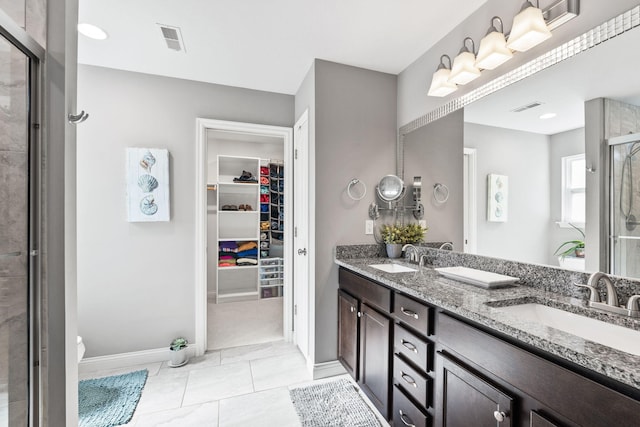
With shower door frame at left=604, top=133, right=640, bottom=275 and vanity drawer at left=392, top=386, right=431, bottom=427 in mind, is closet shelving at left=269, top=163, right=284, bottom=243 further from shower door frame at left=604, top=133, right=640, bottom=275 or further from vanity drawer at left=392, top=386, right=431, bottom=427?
shower door frame at left=604, top=133, right=640, bottom=275

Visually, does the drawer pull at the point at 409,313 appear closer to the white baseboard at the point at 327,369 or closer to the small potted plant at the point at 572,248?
the small potted plant at the point at 572,248

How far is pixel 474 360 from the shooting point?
1043 millimetres

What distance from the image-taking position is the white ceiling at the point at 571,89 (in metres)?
1.11

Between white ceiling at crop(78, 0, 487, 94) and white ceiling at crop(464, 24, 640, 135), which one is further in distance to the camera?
white ceiling at crop(78, 0, 487, 94)

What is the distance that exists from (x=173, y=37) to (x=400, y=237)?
2222mm

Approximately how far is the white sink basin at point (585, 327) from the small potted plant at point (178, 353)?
241cm

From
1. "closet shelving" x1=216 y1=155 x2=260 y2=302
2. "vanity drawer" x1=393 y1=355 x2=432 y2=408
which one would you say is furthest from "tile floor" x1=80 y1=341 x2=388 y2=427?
"closet shelving" x1=216 y1=155 x2=260 y2=302

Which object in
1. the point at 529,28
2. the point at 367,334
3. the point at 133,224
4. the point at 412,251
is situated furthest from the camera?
the point at 133,224

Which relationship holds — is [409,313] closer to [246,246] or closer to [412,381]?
[412,381]

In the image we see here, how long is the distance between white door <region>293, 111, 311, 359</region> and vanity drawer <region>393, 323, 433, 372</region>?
99 centimetres

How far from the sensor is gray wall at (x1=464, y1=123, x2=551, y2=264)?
141cm

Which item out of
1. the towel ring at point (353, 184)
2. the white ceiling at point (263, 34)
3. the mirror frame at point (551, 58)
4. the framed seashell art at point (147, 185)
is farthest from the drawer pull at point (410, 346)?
the framed seashell art at point (147, 185)

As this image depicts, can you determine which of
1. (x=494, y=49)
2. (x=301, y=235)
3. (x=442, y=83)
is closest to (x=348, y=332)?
(x=301, y=235)

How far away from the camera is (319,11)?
67.1 inches
